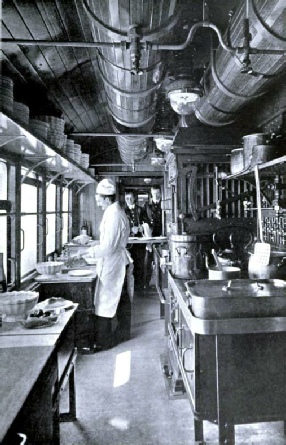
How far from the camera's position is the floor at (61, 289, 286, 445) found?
2.47 metres

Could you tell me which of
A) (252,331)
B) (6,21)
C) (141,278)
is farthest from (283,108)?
(141,278)

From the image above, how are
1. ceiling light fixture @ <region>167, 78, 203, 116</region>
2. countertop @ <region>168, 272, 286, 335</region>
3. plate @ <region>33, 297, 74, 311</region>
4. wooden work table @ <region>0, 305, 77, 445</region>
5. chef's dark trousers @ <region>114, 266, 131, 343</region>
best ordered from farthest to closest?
chef's dark trousers @ <region>114, 266, 131, 343</region>
ceiling light fixture @ <region>167, 78, 203, 116</region>
plate @ <region>33, 297, 74, 311</region>
countertop @ <region>168, 272, 286, 335</region>
wooden work table @ <region>0, 305, 77, 445</region>

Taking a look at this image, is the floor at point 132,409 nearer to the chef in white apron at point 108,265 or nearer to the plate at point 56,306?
the chef in white apron at point 108,265

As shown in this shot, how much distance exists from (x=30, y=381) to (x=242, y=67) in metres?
1.99

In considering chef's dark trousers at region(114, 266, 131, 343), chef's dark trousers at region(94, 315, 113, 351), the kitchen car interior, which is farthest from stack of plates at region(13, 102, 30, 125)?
chef's dark trousers at region(114, 266, 131, 343)

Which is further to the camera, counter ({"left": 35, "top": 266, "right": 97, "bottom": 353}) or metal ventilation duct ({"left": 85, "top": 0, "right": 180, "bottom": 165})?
counter ({"left": 35, "top": 266, "right": 97, "bottom": 353})

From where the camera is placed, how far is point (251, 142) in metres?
2.84

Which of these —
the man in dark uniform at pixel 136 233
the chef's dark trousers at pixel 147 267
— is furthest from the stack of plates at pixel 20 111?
the chef's dark trousers at pixel 147 267

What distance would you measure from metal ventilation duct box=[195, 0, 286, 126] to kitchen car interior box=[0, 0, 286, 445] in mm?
11

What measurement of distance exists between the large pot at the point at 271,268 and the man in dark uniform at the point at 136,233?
5007mm

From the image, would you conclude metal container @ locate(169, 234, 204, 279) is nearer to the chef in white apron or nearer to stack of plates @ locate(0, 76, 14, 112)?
the chef in white apron

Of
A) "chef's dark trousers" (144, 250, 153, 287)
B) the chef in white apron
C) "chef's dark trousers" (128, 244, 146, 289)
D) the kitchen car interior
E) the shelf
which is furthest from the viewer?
"chef's dark trousers" (128, 244, 146, 289)

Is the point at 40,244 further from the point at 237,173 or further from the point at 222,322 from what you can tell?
the point at 222,322

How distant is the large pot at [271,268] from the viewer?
260 centimetres
